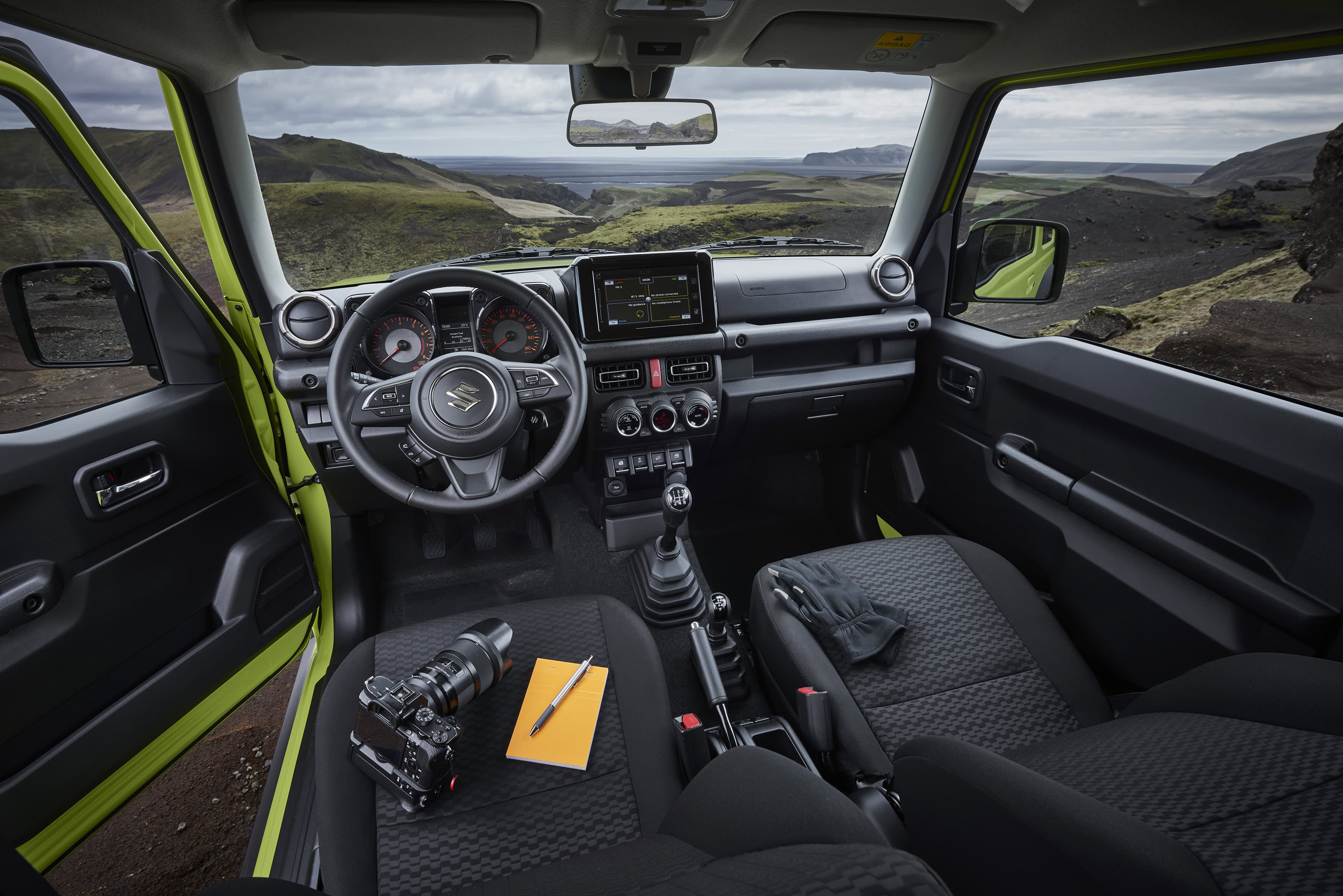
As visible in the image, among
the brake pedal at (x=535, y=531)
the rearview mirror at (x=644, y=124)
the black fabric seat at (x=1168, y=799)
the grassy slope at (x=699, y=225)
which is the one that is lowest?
the brake pedal at (x=535, y=531)

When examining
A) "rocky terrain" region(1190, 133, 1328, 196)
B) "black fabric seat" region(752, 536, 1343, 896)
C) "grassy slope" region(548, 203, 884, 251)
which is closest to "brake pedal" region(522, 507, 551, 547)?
"grassy slope" region(548, 203, 884, 251)

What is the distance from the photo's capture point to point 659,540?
250 cm

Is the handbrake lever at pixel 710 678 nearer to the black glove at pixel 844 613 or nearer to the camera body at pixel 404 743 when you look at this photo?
the black glove at pixel 844 613

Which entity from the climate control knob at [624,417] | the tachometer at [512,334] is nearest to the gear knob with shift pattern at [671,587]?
the climate control knob at [624,417]

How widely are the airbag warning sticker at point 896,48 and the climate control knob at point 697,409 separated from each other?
1.23m

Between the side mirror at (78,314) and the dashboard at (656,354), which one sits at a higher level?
the side mirror at (78,314)

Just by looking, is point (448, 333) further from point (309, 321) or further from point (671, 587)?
point (671, 587)

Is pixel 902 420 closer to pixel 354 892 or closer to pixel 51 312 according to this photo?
pixel 354 892

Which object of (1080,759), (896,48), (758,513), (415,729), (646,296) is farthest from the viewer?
(758,513)

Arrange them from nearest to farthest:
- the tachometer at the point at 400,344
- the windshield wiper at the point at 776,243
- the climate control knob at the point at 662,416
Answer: the tachometer at the point at 400,344 → the climate control knob at the point at 662,416 → the windshield wiper at the point at 776,243

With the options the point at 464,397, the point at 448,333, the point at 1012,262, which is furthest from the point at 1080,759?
the point at 1012,262

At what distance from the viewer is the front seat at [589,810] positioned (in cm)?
71

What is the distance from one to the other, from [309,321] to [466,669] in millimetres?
1253

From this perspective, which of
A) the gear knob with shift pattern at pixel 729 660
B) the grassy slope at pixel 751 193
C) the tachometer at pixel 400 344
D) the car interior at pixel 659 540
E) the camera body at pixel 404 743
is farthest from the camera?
the grassy slope at pixel 751 193
